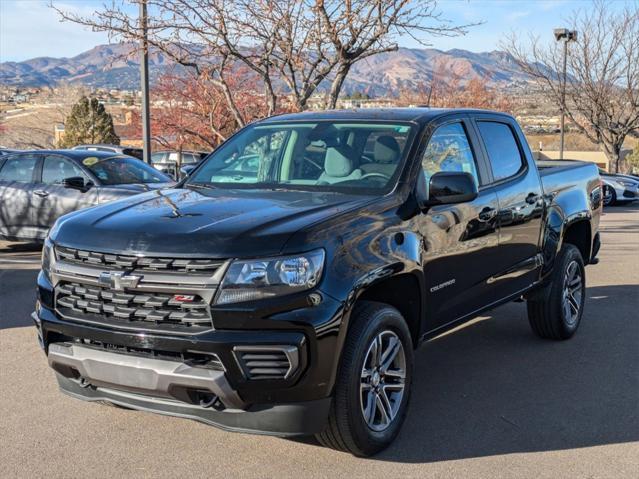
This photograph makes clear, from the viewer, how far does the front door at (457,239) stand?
4.68m

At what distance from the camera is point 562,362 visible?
6.08 meters

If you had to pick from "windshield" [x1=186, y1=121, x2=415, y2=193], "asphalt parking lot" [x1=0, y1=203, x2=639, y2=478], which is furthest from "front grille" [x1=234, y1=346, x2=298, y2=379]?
"windshield" [x1=186, y1=121, x2=415, y2=193]

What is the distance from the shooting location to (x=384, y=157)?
4820 millimetres

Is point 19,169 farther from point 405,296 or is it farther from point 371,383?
point 371,383

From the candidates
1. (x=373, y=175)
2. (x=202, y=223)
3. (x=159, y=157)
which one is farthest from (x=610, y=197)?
(x=202, y=223)

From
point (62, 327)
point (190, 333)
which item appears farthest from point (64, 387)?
point (190, 333)

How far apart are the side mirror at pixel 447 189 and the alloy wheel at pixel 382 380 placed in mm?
902

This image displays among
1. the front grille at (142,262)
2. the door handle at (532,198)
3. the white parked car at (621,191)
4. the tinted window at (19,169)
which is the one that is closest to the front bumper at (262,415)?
the front grille at (142,262)

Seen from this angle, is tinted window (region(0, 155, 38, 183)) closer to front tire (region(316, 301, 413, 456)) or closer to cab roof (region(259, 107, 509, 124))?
cab roof (region(259, 107, 509, 124))

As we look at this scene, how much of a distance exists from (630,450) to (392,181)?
208 cm

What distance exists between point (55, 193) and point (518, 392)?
8.03m

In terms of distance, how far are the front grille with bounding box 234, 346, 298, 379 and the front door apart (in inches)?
51.3

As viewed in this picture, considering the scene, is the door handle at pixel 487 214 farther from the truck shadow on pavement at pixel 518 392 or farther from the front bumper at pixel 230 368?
the front bumper at pixel 230 368

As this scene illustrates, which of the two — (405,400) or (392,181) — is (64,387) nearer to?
(405,400)
